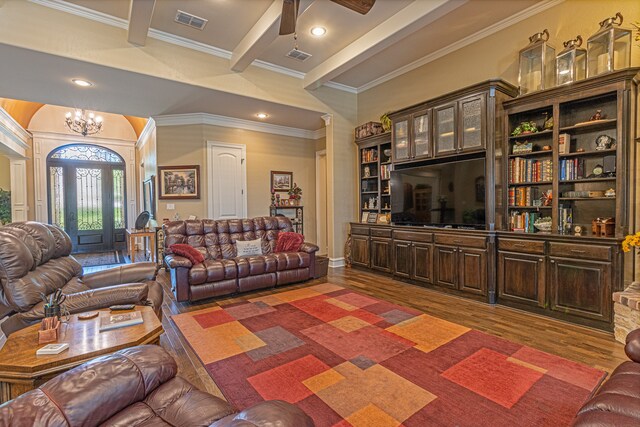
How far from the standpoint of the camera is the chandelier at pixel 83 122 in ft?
23.5

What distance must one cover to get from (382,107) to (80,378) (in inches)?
226

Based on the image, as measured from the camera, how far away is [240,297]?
4215mm

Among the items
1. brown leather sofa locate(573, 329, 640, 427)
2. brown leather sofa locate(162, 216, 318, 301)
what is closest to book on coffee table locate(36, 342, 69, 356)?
brown leather sofa locate(162, 216, 318, 301)

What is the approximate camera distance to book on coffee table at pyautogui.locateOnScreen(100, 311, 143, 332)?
6.38ft

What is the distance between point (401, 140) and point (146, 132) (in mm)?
6086

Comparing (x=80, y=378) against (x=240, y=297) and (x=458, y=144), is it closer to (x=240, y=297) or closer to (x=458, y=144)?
(x=240, y=297)

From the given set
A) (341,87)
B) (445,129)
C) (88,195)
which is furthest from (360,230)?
(88,195)

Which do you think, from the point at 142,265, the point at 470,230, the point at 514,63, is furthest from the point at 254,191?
the point at 514,63

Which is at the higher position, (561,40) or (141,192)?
(561,40)

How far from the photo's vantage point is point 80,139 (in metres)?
8.37

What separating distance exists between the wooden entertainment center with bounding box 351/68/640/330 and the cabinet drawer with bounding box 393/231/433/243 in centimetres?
2

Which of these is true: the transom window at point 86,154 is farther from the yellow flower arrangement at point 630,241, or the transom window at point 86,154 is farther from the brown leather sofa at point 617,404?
the yellow flower arrangement at point 630,241

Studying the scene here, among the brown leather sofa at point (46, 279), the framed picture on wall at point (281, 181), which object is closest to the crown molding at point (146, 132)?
the framed picture on wall at point (281, 181)

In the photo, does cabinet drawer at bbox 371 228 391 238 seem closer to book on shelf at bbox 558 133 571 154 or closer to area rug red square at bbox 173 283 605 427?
area rug red square at bbox 173 283 605 427
